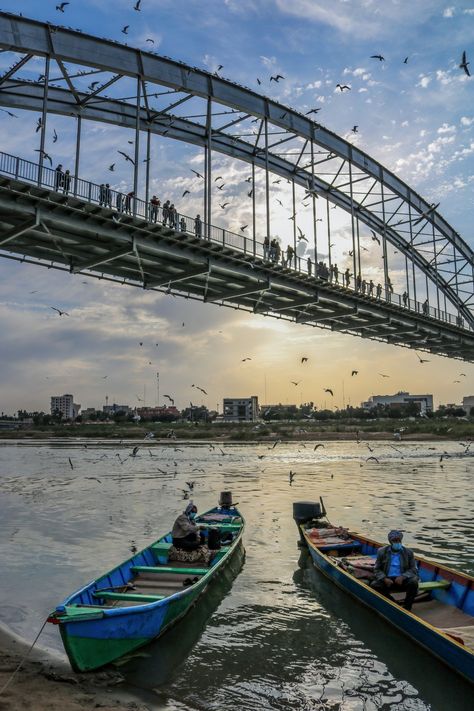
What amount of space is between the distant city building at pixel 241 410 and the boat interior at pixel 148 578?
163612 millimetres

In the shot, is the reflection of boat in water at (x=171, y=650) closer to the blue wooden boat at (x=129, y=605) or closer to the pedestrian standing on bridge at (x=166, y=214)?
the blue wooden boat at (x=129, y=605)

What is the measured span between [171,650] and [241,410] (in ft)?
597

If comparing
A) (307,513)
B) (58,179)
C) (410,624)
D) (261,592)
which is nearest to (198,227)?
(58,179)

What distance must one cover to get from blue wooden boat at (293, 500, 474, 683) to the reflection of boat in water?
2.61m

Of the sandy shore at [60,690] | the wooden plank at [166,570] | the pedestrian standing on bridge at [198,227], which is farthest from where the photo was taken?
the pedestrian standing on bridge at [198,227]

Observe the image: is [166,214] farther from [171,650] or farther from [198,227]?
[171,650]

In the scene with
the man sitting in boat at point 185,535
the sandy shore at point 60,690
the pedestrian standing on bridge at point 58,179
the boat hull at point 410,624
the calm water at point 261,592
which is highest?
the pedestrian standing on bridge at point 58,179

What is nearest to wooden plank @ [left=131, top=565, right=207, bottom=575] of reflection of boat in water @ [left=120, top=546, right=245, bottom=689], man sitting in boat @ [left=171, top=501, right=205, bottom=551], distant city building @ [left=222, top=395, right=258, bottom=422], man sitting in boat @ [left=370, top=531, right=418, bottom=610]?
reflection of boat in water @ [left=120, top=546, right=245, bottom=689]

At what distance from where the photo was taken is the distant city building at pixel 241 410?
7092 inches

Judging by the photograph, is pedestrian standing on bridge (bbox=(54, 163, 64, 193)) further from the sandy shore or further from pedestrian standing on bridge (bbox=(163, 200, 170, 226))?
the sandy shore

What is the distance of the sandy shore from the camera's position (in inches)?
253

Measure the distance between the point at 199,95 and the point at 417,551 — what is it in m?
27.7

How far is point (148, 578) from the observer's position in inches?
412

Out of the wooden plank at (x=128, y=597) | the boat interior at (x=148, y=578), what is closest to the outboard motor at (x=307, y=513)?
the boat interior at (x=148, y=578)
